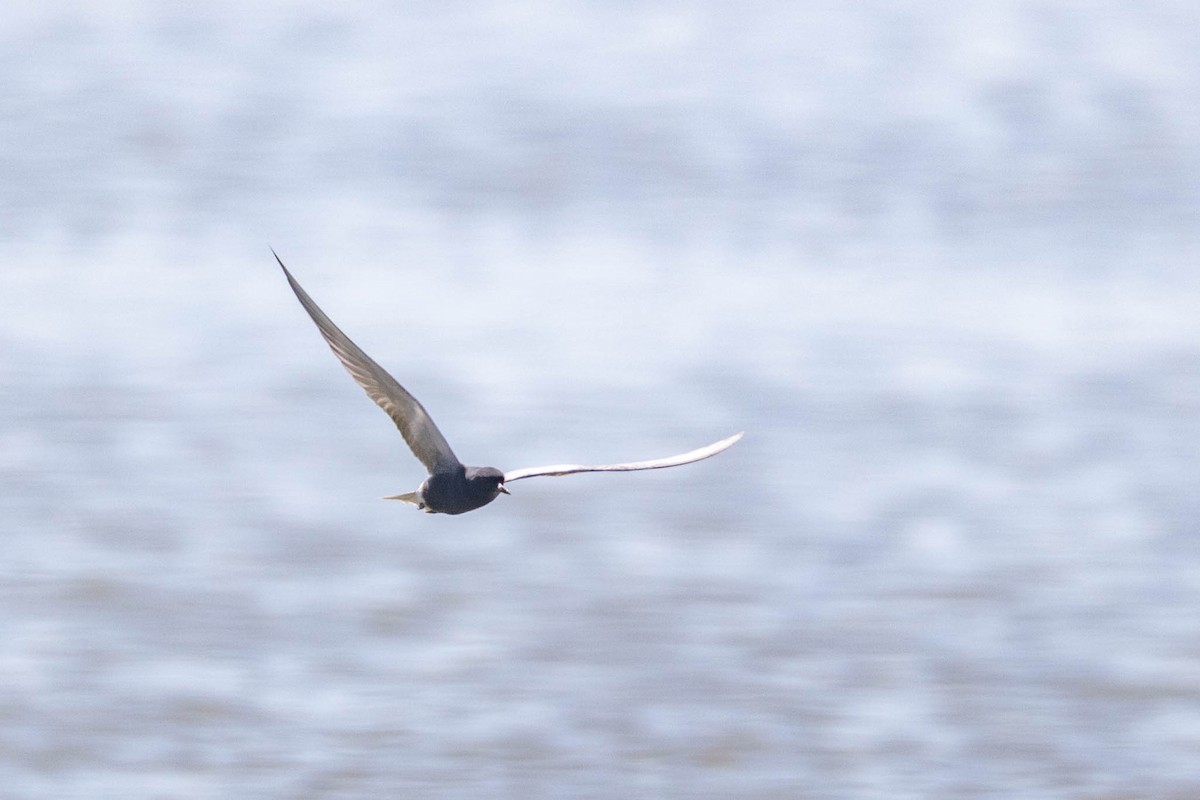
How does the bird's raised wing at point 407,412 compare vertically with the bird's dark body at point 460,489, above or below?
above

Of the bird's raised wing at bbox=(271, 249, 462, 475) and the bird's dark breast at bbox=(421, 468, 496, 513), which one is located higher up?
the bird's raised wing at bbox=(271, 249, 462, 475)

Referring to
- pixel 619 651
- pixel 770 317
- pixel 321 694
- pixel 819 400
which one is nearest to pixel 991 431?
pixel 819 400

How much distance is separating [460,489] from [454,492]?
18 millimetres

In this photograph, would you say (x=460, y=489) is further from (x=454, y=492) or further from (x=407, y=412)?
(x=407, y=412)

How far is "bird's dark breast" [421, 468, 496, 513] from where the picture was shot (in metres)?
4.80

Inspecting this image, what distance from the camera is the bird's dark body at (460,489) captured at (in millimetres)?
4785

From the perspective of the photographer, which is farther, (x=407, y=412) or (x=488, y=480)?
(x=407, y=412)

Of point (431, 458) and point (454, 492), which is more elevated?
point (431, 458)

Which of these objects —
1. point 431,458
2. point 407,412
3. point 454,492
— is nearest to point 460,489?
point 454,492

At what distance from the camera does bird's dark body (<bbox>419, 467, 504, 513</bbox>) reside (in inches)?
188

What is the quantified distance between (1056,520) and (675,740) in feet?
10.8

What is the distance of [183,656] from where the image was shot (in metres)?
9.20

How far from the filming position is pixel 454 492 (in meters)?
4.83

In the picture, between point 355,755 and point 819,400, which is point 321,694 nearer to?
point 355,755
